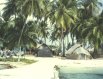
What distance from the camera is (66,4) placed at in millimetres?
65438

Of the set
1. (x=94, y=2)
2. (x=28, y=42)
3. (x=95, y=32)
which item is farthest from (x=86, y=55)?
(x=94, y=2)

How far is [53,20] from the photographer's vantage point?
2520 inches

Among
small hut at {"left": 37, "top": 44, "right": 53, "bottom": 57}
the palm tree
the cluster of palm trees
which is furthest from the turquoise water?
small hut at {"left": 37, "top": 44, "right": 53, "bottom": 57}

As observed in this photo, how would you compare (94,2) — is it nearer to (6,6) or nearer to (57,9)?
(57,9)

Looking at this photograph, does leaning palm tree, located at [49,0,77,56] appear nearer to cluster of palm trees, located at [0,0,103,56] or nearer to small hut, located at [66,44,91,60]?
cluster of palm trees, located at [0,0,103,56]

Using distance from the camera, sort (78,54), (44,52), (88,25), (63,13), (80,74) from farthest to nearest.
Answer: (44,52) < (63,13) < (88,25) < (78,54) < (80,74)

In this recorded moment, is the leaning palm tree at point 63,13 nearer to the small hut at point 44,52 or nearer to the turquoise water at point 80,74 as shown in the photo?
the small hut at point 44,52

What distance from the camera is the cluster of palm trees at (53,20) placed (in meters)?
52.6

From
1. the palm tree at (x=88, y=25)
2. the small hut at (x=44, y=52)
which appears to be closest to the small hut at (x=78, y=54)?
the palm tree at (x=88, y=25)

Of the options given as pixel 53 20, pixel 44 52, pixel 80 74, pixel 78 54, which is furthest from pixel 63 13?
pixel 80 74

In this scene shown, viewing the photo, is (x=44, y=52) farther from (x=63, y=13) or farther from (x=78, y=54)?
(x=78, y=54)

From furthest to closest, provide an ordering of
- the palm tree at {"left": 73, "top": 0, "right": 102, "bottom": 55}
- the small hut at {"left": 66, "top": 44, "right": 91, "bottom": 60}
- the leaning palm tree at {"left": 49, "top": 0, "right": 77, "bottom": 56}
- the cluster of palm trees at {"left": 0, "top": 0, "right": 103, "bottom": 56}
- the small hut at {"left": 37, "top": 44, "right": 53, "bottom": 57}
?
1. the small hut at {"left": 37, "top": 44, "right": 53, "bottom": 57}
2. the leaning palm tree at {"left": 49, "top": 0, "right": 77, "bottom": 56}
3. the palm tree at {"left": 73, "top": 0, "right": 102, "bottom": 55}
4. the small hut at {"left": 66, "top": 44, "right": 91, "bottom": 60}
5. the cluster of palm trees at {"left": 0, "top": 0, "right": 103, "bottom": 56}

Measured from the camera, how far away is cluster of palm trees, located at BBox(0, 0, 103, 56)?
52.6m

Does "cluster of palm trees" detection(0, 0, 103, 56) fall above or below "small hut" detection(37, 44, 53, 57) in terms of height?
above
